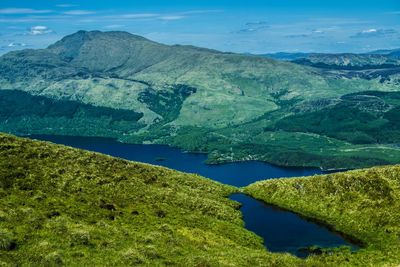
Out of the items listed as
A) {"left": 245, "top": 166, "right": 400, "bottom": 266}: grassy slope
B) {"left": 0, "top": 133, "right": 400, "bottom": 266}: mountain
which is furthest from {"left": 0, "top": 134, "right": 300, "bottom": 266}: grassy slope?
{"left": 245, "top": 166, "right": 400, "bottom": 266}: grassy slope

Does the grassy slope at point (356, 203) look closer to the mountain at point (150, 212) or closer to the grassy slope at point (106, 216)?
the mountain at point (150, 212)

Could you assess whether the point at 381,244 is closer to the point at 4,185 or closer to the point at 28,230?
the point at 28,230

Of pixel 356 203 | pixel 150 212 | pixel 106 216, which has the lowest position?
pixel 356 203

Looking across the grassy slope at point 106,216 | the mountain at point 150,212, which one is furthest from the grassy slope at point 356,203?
the grassy slope at point 106,216

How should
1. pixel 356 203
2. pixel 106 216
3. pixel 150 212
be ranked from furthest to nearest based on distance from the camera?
pixel 356 203 → pixel 150 212 → pixel 106 216

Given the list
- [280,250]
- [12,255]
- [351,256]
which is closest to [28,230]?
[12,255]

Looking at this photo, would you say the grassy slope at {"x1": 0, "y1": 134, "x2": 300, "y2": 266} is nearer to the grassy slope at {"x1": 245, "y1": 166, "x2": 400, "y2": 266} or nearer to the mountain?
the mountain

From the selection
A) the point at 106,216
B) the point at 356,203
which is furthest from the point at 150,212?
the point at 356,203

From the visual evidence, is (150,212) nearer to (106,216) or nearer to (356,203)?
(106,216)
